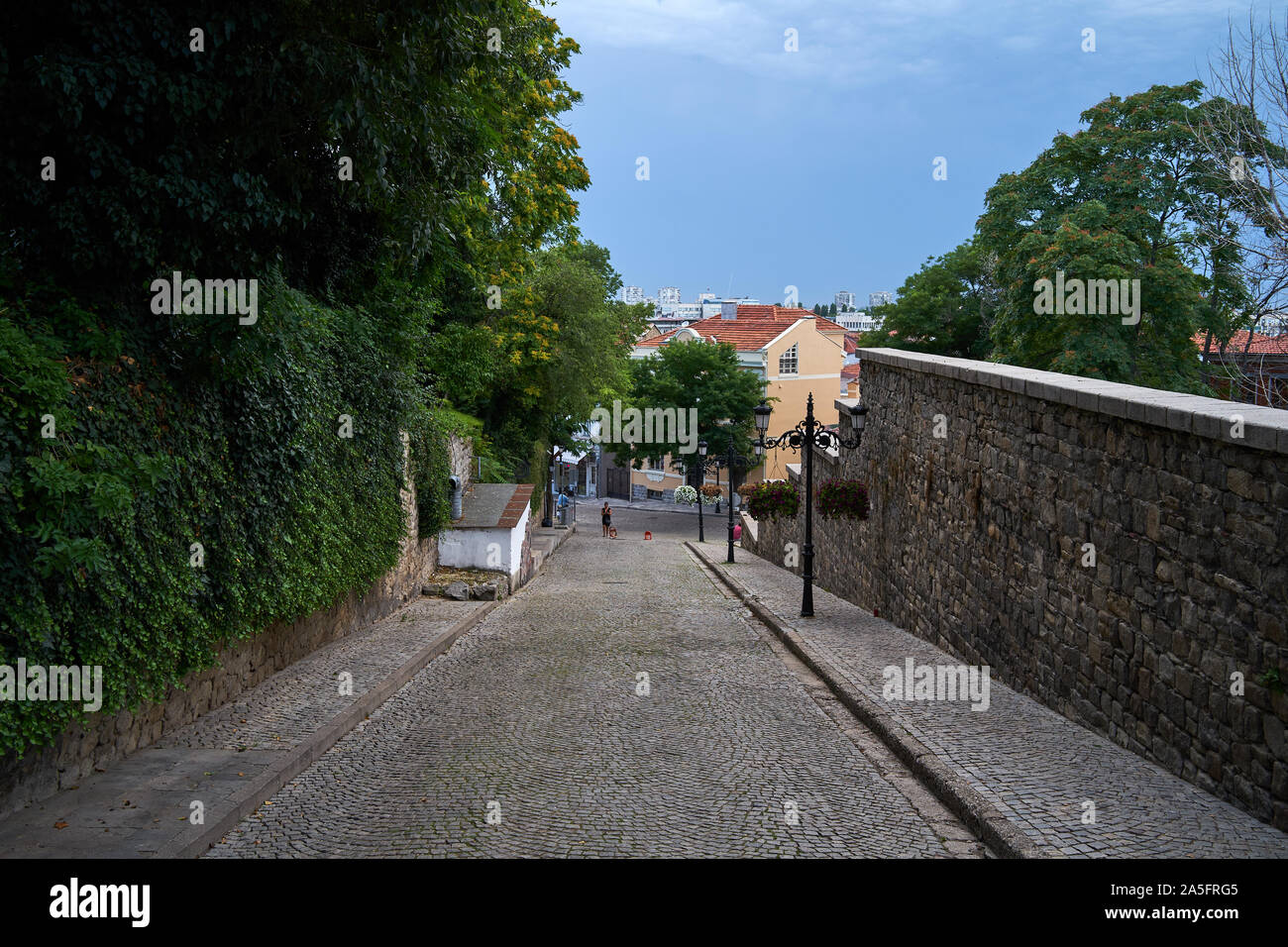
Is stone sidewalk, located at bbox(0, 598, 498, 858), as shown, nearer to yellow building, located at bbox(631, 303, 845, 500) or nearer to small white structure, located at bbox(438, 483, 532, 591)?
small white structure, located at bbox(438, 483, 532, 591)

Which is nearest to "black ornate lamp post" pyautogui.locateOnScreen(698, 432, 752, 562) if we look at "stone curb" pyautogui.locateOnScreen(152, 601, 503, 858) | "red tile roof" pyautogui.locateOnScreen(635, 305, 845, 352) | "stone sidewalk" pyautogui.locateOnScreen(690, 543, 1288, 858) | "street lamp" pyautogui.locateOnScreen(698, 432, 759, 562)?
"street lamp" pyautogui.locateOnScreen(698, 432, 759, 562)

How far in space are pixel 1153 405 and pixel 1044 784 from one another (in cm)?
249

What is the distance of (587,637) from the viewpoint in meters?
12.5

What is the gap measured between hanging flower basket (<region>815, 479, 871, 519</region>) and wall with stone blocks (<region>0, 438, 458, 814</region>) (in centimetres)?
686

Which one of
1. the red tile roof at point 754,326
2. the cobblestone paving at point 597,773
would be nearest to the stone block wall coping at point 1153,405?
the cobblestone paving at point 597,773

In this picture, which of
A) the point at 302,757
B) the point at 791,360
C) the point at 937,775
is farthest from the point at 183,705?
the point at 791,360

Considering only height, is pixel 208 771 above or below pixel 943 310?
below

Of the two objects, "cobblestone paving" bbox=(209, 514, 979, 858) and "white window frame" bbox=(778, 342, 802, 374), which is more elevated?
"white window frame" bbox=(778, 342, 802, 374)

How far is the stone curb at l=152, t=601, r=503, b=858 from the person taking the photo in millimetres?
4852

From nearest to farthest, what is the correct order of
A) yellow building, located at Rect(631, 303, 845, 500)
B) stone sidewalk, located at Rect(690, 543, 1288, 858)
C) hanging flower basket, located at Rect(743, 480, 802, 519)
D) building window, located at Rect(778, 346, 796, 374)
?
1. stone sidewalk, located at Rect(690, 543, 1288, 858)
2. hanging flower basket, located at Rect(743, 480, 802, 519)
3. yellow building, located at Rect(631, 303, 845, 500)
4. building window, located at Rect(778, 346, 796, 374)

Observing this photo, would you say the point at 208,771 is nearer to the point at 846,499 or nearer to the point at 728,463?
the point at 846,499

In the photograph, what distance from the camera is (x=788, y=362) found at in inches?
2295
